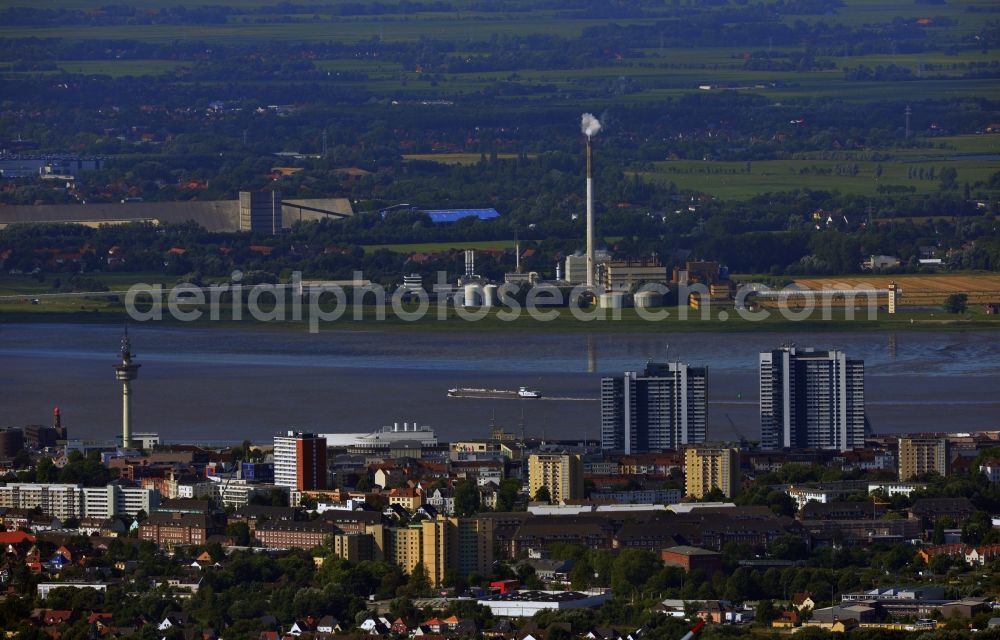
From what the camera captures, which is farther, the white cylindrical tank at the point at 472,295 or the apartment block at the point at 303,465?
the white cylindrical tank at the point at 472,295

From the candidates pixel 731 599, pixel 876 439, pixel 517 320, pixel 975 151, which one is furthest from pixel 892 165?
pixel 731 599

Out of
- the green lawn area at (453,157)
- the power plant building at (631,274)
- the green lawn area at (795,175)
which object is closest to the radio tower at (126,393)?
the power plant building at (631,274)

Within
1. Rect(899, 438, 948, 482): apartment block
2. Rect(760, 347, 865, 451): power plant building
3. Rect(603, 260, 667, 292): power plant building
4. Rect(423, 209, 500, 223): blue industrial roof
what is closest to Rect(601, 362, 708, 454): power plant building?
Rect(760, 347, 865, 451): power plant building

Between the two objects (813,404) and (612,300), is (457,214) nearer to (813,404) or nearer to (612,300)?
(612,300)

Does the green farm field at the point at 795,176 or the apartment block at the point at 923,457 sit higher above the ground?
the green farm field at the point at 795,176

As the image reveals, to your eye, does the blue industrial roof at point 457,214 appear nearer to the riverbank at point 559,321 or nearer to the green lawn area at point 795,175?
the green lawn area at point 795,175

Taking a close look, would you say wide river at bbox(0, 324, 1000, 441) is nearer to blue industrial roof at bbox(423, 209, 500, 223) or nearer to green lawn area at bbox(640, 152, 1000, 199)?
blue industrial roof at bbox(423, 209, 500, 223)
